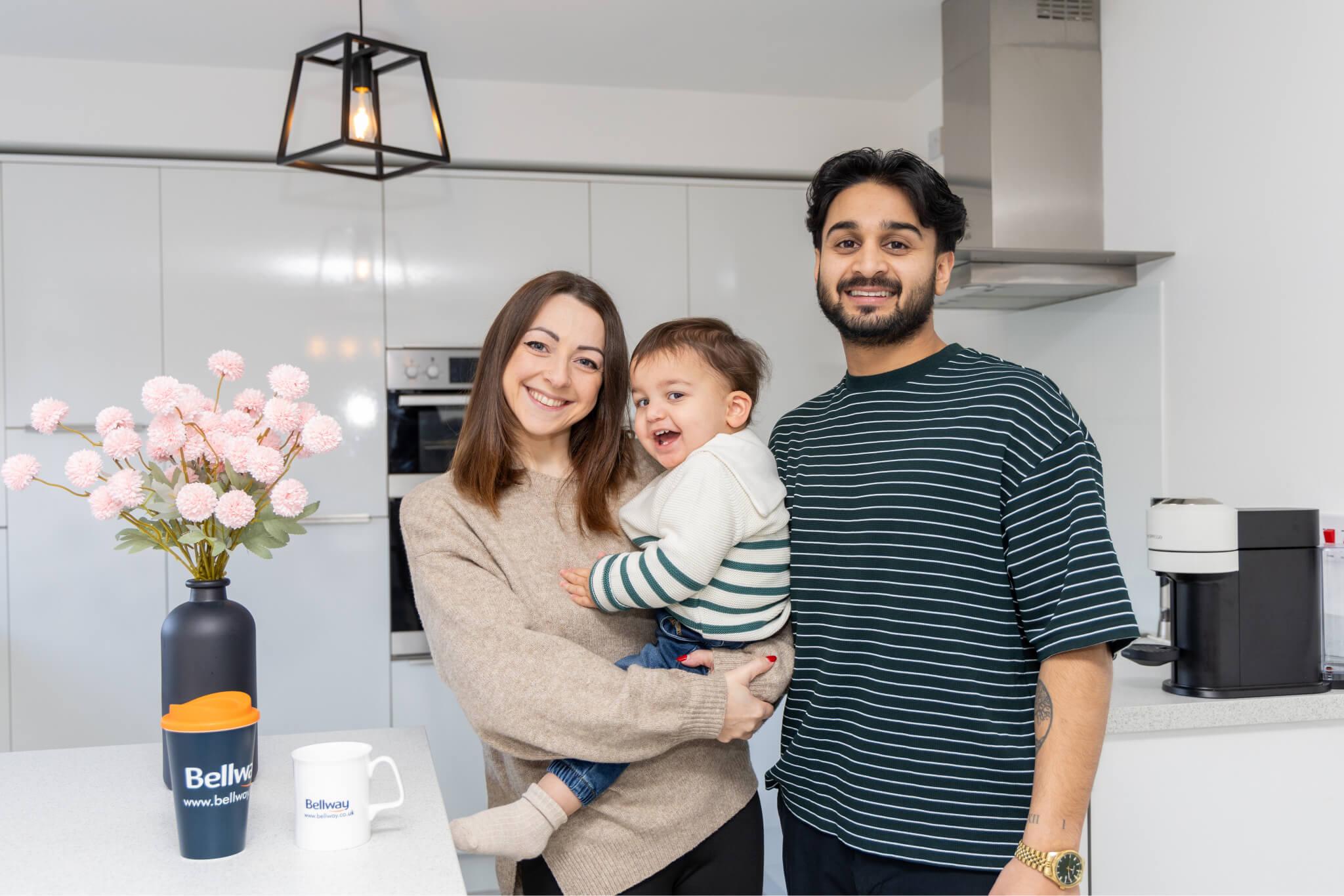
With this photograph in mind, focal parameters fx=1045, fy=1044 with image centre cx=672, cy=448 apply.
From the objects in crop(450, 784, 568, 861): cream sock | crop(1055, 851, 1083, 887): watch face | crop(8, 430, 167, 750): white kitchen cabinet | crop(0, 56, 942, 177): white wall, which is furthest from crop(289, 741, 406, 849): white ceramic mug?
crop(0, 56, 942, 177): white wall

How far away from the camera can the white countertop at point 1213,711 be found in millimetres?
1653

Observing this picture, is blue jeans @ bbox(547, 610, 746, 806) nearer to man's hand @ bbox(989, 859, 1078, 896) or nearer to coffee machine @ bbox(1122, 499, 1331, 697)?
man's hand @ bbox(989, 859, 1078, 896)

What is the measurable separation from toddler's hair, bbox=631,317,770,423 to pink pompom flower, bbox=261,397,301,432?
498 millimetres

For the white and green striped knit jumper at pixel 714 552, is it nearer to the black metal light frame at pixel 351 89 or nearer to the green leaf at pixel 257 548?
the green leaf at pixel 257 548

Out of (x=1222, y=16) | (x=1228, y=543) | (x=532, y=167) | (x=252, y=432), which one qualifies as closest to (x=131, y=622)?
(x=532, y=167)

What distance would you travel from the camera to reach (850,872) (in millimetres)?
1332

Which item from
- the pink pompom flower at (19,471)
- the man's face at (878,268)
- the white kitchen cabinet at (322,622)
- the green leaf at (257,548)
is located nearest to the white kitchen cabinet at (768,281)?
the white kitchen cabinet at (322,622)

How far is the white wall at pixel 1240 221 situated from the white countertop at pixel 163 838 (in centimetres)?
162

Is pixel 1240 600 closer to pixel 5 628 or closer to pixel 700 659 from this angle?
pixel 700 659

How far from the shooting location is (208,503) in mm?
1289

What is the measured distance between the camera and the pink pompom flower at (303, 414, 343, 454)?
135 cm

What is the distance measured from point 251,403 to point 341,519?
1.84 metres

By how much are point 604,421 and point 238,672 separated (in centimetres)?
62

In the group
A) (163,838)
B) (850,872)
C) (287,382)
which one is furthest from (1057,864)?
(287,382)
